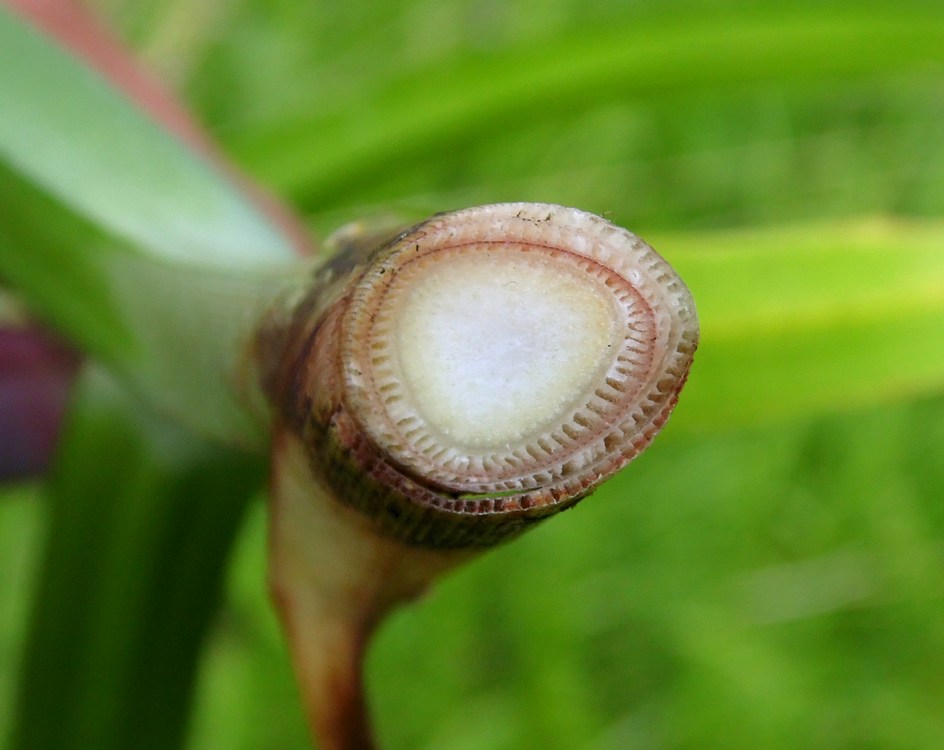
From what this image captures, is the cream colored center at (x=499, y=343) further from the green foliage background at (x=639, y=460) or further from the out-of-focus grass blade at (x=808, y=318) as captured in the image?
the green foliage background at (x=639, y=460)

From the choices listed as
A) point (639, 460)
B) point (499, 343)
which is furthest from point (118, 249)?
point (639, 460)

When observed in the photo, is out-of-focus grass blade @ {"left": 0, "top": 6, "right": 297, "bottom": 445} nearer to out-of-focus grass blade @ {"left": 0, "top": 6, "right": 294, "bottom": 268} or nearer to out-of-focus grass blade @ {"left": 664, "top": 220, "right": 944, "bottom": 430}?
out-of-focus grass blade @ {"left": 0, "top": 6, "right": 294, "bottom": 268}

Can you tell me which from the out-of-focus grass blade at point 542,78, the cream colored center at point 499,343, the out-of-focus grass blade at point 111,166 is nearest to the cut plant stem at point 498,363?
the cream colored center at point 499,343

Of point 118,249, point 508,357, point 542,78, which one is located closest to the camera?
point 508,357

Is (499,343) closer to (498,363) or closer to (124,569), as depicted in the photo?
(498,363)

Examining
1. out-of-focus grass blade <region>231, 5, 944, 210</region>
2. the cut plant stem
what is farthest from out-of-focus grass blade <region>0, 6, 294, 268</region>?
out-of-focus grass blade <region>231, 5, 944, 210</region>

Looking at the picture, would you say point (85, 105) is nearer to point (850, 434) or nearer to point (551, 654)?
point (551, 654)
